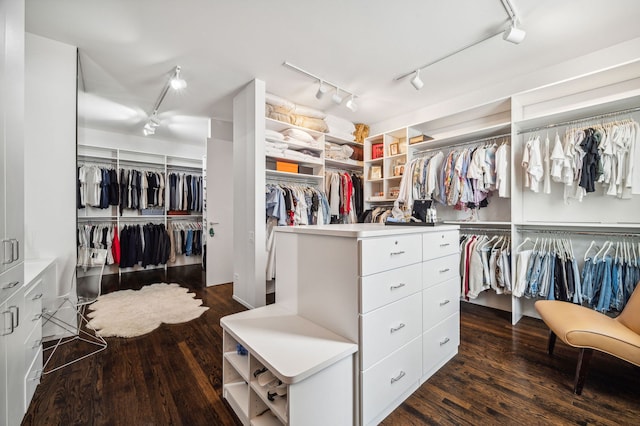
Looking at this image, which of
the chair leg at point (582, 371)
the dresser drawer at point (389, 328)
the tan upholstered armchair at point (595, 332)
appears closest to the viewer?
the dresser drawer at point (389, 328)

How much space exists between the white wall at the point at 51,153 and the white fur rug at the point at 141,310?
60cm

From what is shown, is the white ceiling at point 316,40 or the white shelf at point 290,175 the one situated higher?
the white ceiling at point 316,40

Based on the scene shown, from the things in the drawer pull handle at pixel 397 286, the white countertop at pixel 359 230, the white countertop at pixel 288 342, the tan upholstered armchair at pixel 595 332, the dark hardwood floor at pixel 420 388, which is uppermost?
the white countertop at pixel 359 230

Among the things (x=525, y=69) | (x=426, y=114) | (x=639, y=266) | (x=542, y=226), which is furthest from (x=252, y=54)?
(x=639, y=266)

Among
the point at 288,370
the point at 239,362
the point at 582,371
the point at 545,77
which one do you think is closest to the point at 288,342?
the point at 288,370

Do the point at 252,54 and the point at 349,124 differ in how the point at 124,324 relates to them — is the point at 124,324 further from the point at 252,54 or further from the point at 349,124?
the point at 349,124

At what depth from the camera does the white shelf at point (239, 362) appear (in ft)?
4.58

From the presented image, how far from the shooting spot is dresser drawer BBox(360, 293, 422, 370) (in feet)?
4.27

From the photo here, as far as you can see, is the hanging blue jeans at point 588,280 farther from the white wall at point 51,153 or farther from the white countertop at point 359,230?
the white wall at point 51,153

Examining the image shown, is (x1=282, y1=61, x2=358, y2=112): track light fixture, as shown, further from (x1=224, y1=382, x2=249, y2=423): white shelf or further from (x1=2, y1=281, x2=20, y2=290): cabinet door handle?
(x1=224, y1=382, x2=249, y2=423): white shelf

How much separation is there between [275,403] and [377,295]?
70cm

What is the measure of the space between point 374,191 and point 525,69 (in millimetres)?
2465

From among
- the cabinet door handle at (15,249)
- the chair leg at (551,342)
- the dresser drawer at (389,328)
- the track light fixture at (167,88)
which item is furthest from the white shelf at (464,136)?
the cabinet door handle at (15,249)

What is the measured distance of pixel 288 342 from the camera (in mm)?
1289
